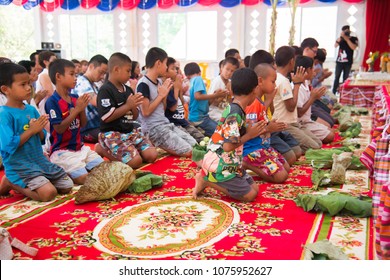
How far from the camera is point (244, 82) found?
8.54ft

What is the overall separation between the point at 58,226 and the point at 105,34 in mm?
11621

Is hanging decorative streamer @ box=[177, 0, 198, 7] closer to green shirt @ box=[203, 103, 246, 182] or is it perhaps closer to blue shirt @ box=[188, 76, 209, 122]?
blue shirt @ box=[188, 76, 209, 122]

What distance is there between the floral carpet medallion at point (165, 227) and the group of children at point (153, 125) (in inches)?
8.8

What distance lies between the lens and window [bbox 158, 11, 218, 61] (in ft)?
40.1

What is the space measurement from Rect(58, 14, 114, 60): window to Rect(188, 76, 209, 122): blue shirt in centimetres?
902

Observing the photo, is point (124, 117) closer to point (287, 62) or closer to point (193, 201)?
point (193, 201)

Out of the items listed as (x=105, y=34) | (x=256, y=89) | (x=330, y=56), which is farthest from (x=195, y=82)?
(x=105, y=34)

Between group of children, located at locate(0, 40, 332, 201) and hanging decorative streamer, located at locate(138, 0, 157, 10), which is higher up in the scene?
hanging decorative streamer, located at locate(138, 0, 157, 10)

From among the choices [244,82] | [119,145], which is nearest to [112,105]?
[119,145]

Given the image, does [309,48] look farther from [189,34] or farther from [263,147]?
[189,34]

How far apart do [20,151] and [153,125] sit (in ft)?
5.16

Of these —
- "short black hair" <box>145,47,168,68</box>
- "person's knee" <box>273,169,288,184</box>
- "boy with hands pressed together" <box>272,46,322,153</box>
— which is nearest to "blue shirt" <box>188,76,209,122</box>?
"short black hair" <box>145,47,168,68</box>

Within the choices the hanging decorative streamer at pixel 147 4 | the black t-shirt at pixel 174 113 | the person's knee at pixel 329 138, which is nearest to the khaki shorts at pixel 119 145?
the black t-shirt at pixel 174 113

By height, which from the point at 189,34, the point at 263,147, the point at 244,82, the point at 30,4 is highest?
the point at 30,4
